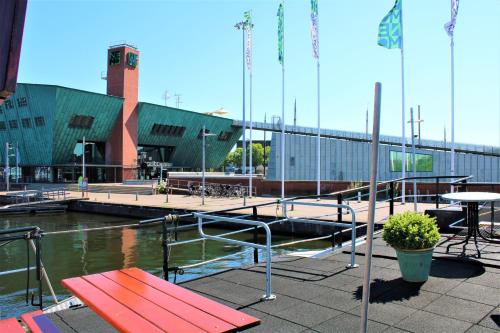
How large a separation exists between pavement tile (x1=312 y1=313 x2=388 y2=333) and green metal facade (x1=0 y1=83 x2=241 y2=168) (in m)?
46.1

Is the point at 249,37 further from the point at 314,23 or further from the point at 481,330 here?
the point at 481,330

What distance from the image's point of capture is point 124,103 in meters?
51.8

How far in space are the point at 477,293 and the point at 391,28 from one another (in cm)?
1735

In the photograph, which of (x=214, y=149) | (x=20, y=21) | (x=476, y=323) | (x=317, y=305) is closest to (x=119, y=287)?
(x=317, y=305)

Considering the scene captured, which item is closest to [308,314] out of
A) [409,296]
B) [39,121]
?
[409,296]

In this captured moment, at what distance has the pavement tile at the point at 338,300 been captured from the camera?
4.40 m

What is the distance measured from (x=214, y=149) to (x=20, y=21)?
65.9m

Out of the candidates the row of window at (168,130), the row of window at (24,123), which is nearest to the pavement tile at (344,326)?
the row of window at (24,123)

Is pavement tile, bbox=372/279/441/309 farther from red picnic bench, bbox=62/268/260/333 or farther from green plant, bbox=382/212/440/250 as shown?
red picnic bench, bbox=62/268/260/333

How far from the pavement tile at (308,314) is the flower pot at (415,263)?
1336 millimetres

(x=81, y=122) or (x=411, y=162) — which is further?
(x=81, y=122)

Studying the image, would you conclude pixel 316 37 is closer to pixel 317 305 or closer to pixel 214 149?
pixel 317 305

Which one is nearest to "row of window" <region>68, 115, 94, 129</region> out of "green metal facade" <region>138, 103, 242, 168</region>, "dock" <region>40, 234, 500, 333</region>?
"green metal facade" <region>138, 103, 242, 168</region>

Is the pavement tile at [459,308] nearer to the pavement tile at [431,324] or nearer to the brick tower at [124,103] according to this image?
the pavement tile at [431,324]
